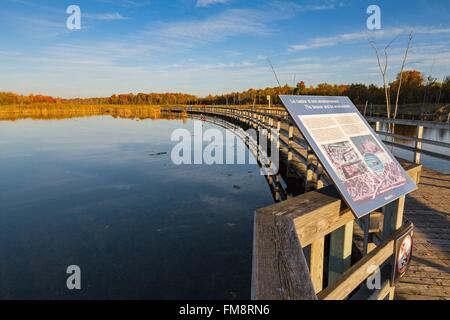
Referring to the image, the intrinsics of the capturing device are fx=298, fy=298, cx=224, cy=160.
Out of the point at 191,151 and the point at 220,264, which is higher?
the point at 191,151

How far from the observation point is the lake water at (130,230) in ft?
16.5

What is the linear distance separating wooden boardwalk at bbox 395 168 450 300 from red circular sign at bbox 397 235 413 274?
0.56 m

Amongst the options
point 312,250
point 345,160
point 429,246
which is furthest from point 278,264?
point 429,246

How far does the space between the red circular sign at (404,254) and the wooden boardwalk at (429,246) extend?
56 centimetres

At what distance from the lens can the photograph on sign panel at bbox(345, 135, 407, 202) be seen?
2053 millimetres

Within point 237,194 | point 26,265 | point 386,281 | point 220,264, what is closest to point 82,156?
point 237,194

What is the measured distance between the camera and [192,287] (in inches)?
193

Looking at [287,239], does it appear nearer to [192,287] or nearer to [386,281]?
[386,281]

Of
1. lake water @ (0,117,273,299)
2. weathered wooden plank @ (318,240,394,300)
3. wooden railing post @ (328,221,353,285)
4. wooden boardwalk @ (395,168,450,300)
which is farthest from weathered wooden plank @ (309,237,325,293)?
lake water @ (0,117,273,299)

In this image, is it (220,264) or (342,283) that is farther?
(220,264)

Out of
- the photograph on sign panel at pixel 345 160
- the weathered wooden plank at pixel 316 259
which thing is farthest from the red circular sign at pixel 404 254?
the weathered wooden plank at pixel 316 259

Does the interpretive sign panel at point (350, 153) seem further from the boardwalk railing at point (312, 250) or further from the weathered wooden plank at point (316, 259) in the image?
the weathered wooden plank at point (316, 259)
